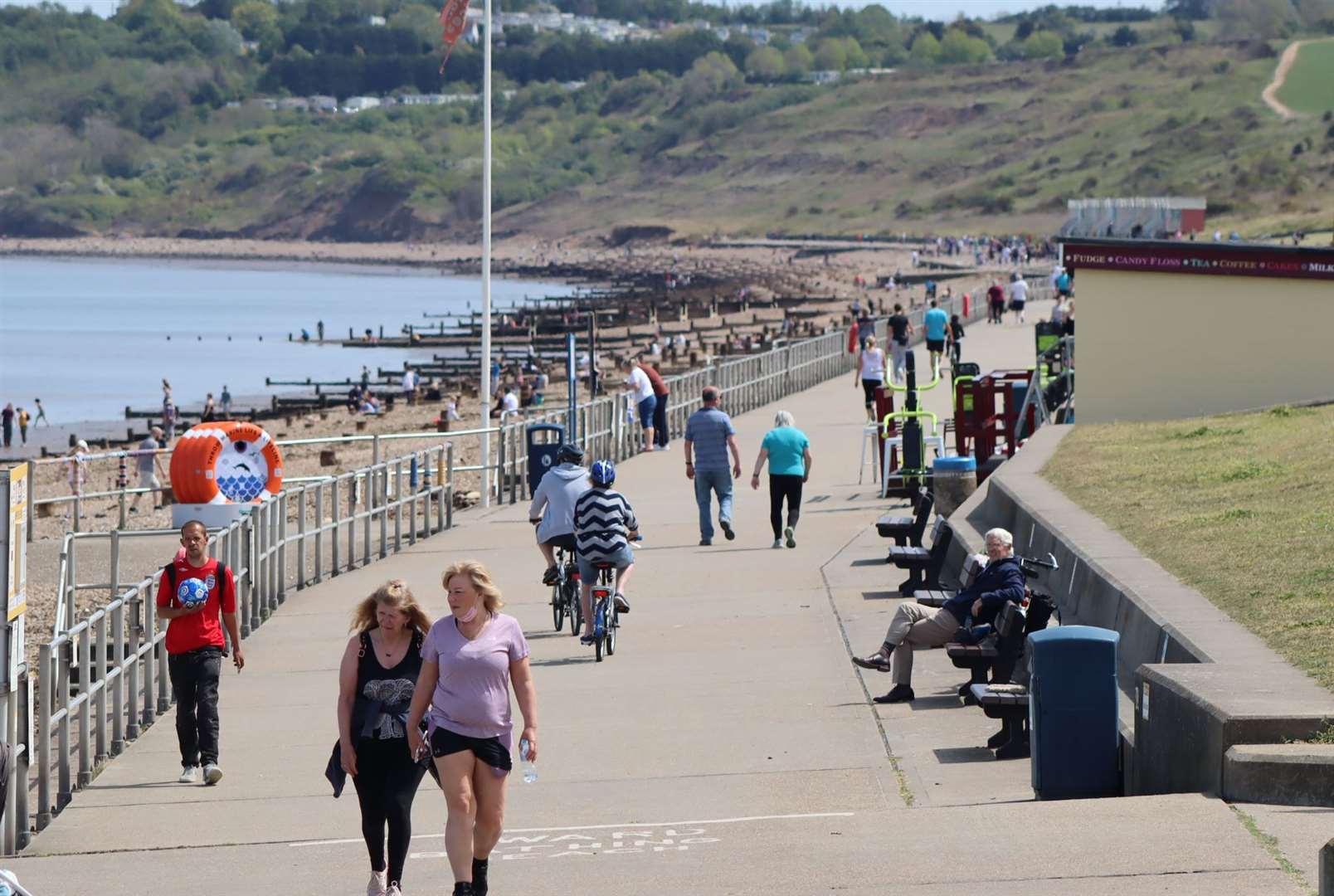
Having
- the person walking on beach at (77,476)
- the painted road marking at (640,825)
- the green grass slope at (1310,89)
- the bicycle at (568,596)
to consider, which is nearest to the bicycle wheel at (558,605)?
the bicycle at (568,596)

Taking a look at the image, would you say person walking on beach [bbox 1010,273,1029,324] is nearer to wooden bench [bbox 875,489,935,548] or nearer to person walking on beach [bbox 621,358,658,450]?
person walking on beach [bbox 621,358,658,450]

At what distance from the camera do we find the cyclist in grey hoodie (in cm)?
1588

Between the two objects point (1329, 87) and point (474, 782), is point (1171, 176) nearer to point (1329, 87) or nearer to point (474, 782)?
point (1329, 87)

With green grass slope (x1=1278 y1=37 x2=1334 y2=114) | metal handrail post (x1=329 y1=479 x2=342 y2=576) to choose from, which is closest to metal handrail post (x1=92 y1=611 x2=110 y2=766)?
metal handrail post (x1=329 y1=479 x2=342 y2=576)

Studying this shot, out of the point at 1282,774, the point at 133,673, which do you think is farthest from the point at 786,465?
the point at 1282,774

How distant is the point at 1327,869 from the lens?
20.1 feet

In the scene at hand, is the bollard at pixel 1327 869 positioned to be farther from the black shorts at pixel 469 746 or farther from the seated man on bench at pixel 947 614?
the seated man on bench at pixel 947 614

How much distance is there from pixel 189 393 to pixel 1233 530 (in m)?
61.9

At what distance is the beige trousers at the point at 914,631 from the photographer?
41.2 ft

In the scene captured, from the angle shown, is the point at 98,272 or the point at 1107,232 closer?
the point at 1107,232

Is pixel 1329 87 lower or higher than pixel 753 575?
higher

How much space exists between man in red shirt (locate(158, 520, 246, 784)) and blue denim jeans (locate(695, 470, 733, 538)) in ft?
32.2

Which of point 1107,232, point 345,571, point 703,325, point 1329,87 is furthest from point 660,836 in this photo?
point 1329,87

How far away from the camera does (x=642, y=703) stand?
13312 mm
